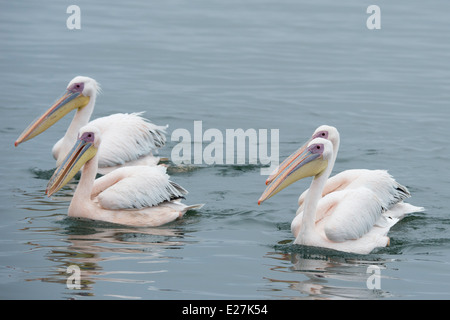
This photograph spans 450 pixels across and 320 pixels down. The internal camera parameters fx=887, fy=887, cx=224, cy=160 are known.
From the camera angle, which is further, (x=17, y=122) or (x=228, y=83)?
(x=228, y=83)

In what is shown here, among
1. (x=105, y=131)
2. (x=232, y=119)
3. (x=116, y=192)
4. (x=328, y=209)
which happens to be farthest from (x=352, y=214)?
(x=232, y=119)

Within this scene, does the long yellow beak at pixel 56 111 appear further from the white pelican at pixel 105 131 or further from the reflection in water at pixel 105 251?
the reflection in water at pixel 105 251

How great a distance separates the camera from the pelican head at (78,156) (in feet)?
25.7

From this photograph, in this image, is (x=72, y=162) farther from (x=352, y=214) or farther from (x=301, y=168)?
(x=352, y=214)

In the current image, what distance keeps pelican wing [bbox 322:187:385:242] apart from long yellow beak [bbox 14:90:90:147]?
3175 millimetres

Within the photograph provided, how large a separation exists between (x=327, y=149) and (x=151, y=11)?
1216 cm

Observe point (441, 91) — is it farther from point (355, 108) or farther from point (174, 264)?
point (174, 264)

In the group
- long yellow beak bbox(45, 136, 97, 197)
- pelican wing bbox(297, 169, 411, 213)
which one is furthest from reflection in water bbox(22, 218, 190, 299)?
pelican wing bbox(297, 169, 411, 213)

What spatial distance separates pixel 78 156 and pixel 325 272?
8.31ft

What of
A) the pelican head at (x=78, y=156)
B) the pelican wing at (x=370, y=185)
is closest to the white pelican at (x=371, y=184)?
the pelican wing at (x=370, y=185)

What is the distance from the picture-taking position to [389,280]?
257 inches

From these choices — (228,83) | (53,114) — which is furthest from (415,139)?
(53,114)

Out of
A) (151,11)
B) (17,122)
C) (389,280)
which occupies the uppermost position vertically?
(151,11)
